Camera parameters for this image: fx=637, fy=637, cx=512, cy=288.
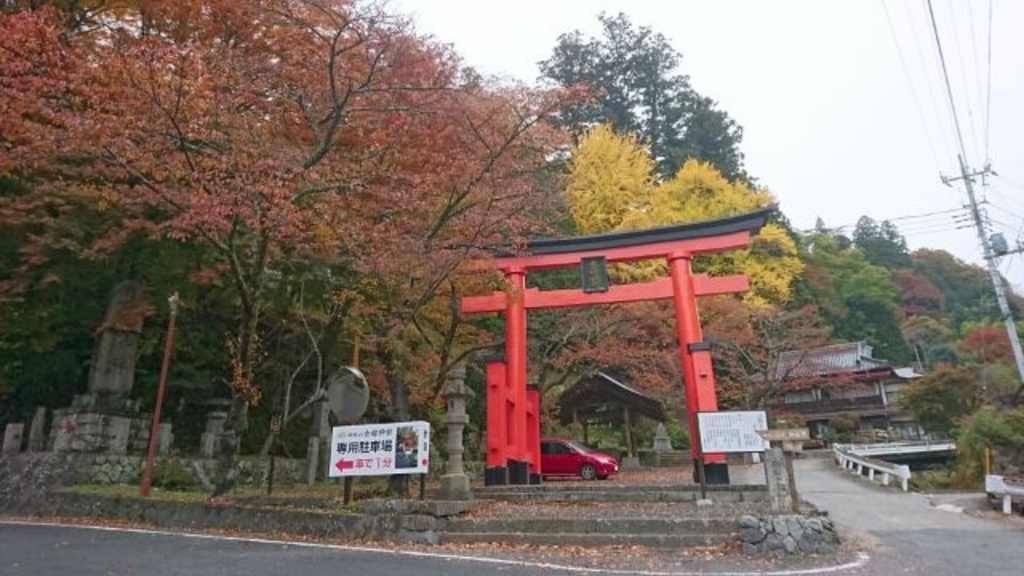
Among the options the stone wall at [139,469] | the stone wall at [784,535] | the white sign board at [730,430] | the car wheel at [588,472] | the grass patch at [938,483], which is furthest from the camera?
the grass patch at [938,483]

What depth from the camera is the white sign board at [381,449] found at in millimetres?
9336

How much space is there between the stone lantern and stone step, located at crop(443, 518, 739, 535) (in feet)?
3.47

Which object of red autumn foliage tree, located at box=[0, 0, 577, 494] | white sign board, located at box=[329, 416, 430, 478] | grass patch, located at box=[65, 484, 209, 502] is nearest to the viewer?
white sign board, located at box=[329, 416, 430, 478]

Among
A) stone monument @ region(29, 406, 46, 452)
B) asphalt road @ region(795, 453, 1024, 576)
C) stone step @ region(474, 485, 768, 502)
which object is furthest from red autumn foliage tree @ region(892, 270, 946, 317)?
stone monument @ region(29, 406, 46, 452)

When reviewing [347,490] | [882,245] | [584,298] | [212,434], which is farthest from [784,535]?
[882,245]

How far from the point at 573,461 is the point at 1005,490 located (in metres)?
9.83

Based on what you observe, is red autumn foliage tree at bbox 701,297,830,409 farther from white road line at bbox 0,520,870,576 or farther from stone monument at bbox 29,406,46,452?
stone monument at bbox 29,406,46,452

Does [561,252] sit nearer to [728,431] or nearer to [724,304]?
[728,431]

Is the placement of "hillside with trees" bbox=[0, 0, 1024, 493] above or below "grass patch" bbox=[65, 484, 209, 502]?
above

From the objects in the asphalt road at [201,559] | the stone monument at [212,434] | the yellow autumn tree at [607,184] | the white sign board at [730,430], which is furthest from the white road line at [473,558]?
the yellow autumn tree at [607,184]

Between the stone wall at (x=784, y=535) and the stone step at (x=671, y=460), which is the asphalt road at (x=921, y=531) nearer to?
the stone wall at (x=784, y=535)

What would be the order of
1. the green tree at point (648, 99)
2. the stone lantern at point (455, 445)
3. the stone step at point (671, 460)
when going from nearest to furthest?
the stone lantern at point (455, 445)
the stone step at point (671, 460)
the green tree at point (648, 99)

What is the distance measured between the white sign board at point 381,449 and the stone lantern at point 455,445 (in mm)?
1065

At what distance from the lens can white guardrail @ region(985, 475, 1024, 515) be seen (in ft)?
41.6
